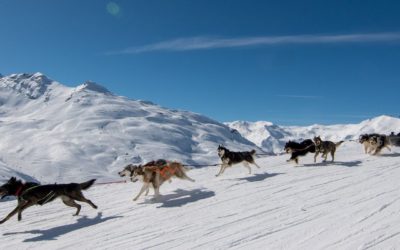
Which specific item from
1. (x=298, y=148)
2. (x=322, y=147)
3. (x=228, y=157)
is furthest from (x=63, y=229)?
(x=322, y=147)

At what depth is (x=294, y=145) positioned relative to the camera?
19.2 m

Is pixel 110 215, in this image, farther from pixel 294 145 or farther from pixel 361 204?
pixel 294 145

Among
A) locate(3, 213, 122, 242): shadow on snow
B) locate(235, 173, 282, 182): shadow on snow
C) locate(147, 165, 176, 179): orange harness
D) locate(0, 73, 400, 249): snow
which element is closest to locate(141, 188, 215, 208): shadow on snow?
locate(0, 73, 400, 249): snow

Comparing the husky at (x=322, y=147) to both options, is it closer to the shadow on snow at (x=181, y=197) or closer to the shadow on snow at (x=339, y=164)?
the shadow on snow at (x=339, y=164)

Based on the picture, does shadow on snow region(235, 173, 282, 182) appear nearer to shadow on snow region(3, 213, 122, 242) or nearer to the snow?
the snow

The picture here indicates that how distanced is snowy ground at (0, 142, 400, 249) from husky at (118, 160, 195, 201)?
483mm

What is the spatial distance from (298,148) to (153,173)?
24.8 ft

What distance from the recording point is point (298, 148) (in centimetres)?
1900

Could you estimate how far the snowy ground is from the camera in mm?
8422

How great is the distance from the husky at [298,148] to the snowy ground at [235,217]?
126 inches

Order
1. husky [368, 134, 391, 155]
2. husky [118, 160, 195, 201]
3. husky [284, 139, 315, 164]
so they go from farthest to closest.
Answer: husky [368, 134, 391, 155] < husky [284, 139, 315, 164] < husky [118, 160, 195, 201]

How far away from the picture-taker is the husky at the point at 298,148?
18.9 meters

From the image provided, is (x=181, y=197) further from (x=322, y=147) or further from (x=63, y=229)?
(x=322, y=147)

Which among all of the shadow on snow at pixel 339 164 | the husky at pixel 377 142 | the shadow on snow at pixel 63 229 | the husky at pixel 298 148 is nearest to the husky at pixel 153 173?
the shadow on snow at pixel 63 229
